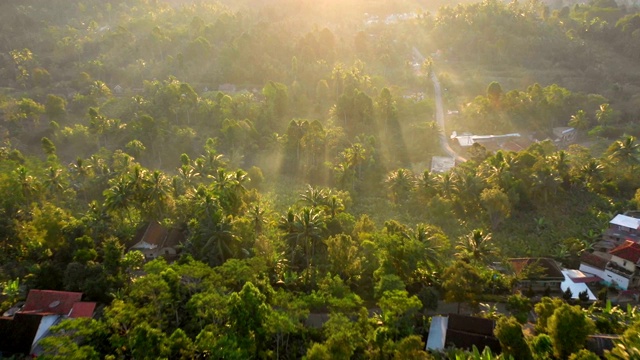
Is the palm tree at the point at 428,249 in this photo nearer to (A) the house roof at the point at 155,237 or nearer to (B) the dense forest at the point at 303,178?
(B) the dense forest at the point at 303,178

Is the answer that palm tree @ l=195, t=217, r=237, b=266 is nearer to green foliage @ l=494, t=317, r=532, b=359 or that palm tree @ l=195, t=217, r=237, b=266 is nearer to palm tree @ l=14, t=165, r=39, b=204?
palm tree @ l=14, t=165, r=39, b=204

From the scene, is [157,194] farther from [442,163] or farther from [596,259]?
[596,259]

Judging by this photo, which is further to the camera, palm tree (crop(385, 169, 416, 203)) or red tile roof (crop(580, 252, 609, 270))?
palm tree (crop(385, 169, 416, 203))

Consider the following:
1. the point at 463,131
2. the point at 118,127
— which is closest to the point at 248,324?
the point at 118,127

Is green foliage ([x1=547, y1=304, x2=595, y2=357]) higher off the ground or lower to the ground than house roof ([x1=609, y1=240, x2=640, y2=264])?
lower

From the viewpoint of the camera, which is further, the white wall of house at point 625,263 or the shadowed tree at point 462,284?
the white wall of house at point 625,263

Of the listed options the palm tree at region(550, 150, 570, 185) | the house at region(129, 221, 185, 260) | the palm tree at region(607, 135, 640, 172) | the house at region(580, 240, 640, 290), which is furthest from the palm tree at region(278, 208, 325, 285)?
the palm tree at region(607, 135, 640, 172)

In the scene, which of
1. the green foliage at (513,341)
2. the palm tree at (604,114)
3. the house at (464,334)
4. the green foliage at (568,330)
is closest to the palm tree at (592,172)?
the palm tree at (604,114)
